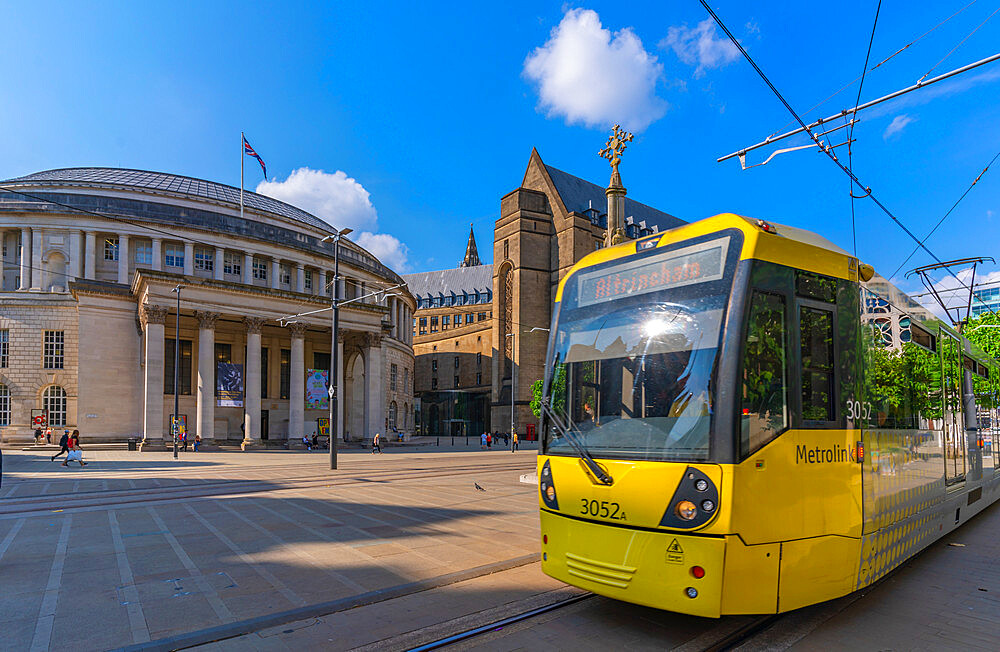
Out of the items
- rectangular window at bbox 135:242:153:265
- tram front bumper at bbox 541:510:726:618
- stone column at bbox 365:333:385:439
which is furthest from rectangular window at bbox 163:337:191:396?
tram front bumper at bbox 541:510:726:618

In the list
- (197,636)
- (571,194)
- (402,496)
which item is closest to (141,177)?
(571,194)

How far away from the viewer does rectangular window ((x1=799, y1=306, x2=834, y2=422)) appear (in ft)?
17.7

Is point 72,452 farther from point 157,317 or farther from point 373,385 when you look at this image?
point 373,385

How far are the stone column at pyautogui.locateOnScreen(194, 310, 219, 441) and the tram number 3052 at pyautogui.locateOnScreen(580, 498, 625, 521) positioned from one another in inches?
1609

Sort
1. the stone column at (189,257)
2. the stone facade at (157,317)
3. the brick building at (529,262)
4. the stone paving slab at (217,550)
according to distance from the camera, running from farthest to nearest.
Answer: the brick building at (529,262) < the stone column at (189,257) < the stone facade at (157,317) < the stone paving slab at (217,550)

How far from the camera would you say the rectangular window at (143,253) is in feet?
165

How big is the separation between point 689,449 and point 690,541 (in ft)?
2.29

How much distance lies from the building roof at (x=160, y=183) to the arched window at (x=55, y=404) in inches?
742

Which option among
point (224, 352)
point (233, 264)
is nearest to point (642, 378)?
point (224, 352)

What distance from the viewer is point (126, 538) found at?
9883 millimetres

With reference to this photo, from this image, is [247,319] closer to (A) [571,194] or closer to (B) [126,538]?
(B) [126,538]

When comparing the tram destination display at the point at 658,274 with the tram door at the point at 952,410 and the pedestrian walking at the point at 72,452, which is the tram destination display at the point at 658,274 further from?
the pedestrian walking at the point at 72,452

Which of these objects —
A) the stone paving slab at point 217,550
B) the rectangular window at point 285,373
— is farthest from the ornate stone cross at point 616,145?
the rectangular window at point 285,373

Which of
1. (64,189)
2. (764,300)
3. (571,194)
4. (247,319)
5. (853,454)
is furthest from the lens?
(571,194)
